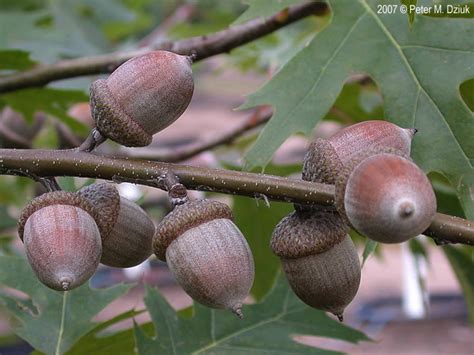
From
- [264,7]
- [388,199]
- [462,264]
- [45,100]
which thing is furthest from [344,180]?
[45,100]

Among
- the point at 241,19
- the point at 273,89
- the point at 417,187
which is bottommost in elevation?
the point at 417,187

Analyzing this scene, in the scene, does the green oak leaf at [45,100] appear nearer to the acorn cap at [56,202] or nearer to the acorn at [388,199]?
the acorn cap at [56,202]

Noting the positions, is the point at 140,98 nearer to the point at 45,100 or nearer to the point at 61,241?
the point at 61,241

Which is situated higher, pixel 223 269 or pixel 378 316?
pixel 223 269

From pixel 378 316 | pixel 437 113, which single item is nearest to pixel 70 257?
pixel 437 113

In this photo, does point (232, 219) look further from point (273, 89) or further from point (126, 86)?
point (273, 89)

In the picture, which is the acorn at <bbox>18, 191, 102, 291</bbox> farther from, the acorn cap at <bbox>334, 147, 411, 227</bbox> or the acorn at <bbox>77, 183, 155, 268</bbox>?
the acorn cap at <bbox>334, 147, 411, 227</bbox>
